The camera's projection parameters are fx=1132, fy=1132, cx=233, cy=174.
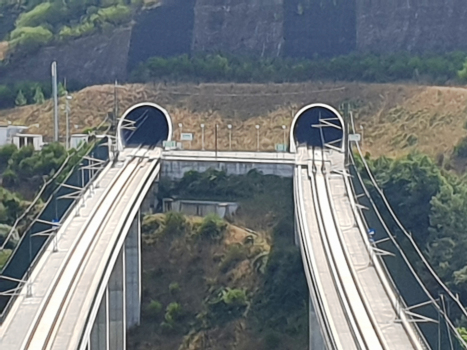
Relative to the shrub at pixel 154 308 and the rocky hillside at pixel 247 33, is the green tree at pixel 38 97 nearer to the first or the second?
the rocky hillside at pixel 247 33

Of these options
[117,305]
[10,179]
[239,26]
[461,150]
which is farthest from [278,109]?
[117,305]

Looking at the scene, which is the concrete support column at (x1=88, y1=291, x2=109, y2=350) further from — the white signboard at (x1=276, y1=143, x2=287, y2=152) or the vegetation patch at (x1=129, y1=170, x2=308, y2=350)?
the white signboard at (x1=276, y1=143, x2=287, y2=152)

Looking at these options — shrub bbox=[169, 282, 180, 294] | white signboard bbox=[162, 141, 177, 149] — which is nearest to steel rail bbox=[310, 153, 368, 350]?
shrub bbox=[169, 282, 180, 294]

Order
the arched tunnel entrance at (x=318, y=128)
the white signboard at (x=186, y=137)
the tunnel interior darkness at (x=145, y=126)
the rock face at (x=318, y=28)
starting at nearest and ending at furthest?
the arched tunnel entrance at (x=318, y=128), the tunnel interior darkness at (x=145, y=126), the white signboard at (x=186, y=137), the rock face at (x=318, y=28)

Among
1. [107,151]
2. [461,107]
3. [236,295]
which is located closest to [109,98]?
[107,151]

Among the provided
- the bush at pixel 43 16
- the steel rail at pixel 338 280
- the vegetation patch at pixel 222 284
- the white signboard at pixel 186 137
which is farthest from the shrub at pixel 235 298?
the bush at pixel 43 16

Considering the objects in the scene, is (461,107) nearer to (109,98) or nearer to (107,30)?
(109,98)
